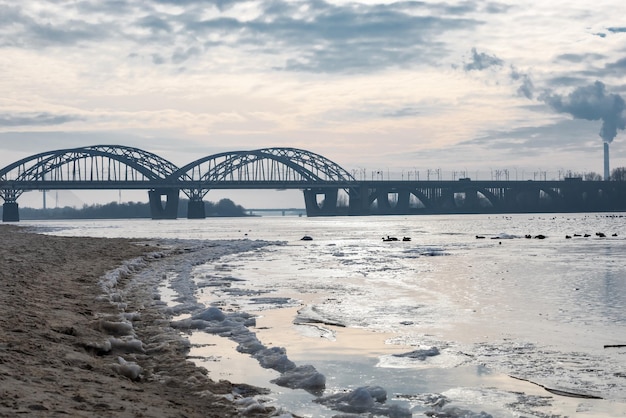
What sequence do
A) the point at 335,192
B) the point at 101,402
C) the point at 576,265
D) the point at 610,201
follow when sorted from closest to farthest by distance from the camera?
the point at 101,402, the point at 576,265, the point at 335,192, the point at 610,201

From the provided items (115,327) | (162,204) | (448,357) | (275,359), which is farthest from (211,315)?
(162,204)

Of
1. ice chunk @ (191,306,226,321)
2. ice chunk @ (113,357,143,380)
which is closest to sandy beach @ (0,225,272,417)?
ice chunk @ (113,357,143,380)

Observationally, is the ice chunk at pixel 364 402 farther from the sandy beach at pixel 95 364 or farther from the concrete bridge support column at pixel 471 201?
the concrete bridge support column at pixel 471 201

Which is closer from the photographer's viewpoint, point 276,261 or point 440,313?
point 440,313

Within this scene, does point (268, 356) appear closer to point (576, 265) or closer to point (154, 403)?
point (154, 403)

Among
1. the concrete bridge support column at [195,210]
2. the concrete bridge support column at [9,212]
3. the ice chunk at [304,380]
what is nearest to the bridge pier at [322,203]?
the concrete bridge support column at [195,210]

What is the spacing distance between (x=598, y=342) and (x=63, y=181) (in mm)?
142962

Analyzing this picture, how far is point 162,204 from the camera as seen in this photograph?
6398 inches

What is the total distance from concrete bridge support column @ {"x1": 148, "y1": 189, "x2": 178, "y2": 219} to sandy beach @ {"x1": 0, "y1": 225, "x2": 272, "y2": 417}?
146479 millimetres

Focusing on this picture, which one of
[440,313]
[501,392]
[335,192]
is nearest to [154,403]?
[501,392]

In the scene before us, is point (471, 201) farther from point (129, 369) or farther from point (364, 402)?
point (364, 402)

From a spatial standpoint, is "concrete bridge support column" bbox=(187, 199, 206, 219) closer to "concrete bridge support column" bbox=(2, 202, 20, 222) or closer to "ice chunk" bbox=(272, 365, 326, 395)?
"concrete bridge support column" bbox=(2, 202, 20, 222)

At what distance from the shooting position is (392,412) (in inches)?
266

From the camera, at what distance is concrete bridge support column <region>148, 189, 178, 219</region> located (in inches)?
6220
